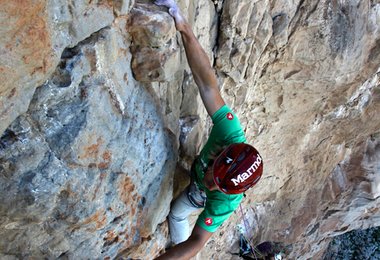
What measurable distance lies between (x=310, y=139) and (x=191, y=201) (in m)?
2.97

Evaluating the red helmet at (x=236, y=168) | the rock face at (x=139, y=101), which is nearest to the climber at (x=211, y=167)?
the red helmet at (x=236, y=168)

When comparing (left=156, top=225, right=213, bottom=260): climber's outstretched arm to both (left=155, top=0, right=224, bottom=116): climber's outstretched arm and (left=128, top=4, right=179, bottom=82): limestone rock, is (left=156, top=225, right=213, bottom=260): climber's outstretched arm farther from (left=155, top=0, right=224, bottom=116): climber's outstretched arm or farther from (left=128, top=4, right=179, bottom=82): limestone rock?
(left=128, top=4, right=179, bottom=82): limestone rock

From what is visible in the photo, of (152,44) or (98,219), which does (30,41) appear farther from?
(98,219)

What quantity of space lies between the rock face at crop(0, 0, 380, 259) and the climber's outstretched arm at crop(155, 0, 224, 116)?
0.30 feet

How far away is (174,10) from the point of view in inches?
112

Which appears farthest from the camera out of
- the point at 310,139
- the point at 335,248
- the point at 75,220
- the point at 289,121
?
the point at 335,248

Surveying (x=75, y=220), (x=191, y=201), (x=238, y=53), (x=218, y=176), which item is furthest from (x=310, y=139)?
(x=75, y=220)

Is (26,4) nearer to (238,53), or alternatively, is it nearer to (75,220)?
(75,220)

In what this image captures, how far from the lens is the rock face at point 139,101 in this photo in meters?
2.12

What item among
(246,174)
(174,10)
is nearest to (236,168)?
(246,174)

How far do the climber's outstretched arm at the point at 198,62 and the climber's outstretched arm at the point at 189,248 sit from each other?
91 cm

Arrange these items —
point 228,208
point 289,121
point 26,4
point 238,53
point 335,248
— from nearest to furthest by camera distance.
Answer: point 26,4 < point 228,208 < point 238,53 < point 289,121 < point 335,248

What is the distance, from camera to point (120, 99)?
2.60 meters

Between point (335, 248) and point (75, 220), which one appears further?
point (335, 248)
